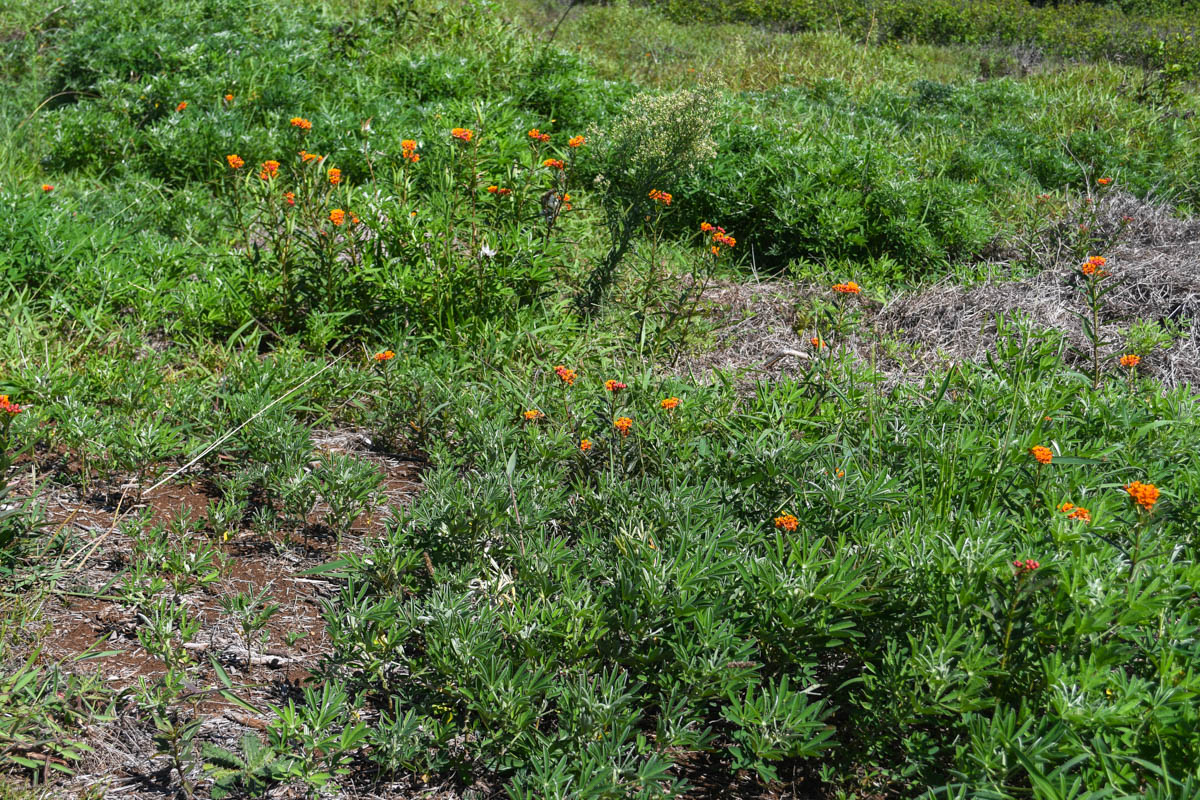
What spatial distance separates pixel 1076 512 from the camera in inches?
82.8

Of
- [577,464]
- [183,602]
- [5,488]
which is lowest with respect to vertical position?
[183,602]

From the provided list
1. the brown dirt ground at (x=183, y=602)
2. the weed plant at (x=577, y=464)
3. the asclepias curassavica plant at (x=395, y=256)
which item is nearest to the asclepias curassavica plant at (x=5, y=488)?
the weed plant at (x=577, y=464)

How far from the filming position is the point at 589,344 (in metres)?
4.05

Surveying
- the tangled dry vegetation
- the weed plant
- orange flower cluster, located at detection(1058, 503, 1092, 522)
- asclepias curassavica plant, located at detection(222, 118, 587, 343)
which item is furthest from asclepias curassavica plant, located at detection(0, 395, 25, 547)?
orange flower cluster, located at detection(1058, 503, 1092, 522)

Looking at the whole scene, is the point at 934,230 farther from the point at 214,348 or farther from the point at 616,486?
the point at 214,348

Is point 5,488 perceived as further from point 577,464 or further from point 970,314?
point 970,314

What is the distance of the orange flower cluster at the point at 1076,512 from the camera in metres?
2.10

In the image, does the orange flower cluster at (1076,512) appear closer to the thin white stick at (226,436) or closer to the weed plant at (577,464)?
the weed plant at (577,464)

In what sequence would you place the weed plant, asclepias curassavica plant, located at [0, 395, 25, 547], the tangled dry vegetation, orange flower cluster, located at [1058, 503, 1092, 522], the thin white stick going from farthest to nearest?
the tangled dry vegetation, the thin white stick, asclepias curassavica plant, located at [0, 395, 25, 547], orange flower cluster, located at [1058, 503, 1092, 522], the weed plant

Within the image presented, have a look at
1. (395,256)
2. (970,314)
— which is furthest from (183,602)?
(970,314)

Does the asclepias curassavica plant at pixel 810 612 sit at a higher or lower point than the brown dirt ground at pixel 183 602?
higher

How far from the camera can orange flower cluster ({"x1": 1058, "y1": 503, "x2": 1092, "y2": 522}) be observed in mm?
2098

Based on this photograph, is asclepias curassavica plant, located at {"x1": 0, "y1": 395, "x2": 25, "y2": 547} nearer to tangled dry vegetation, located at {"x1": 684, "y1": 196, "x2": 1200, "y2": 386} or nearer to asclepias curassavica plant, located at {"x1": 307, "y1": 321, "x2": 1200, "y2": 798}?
asclepias curassavica plant, located at {"x1": 307, "y1": 321, "x2": 1200, "y2": 798}

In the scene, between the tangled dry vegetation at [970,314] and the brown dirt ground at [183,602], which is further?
the tangled dry vegetation at [970,314]
